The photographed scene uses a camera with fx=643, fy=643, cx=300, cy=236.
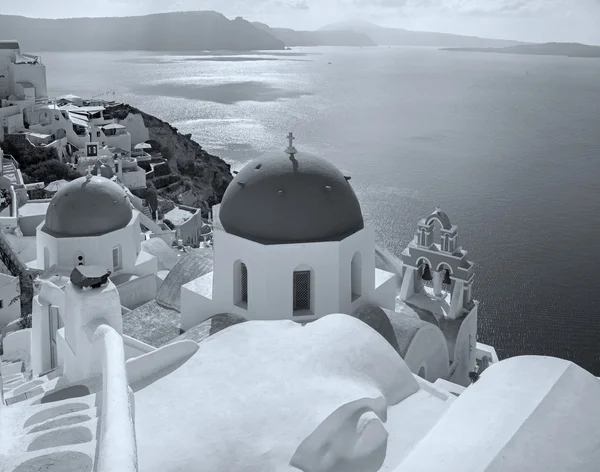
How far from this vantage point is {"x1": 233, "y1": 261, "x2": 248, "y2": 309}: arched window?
1216 centimetres

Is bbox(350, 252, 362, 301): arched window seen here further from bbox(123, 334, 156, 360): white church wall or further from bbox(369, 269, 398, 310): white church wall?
bbox(123, 334, 156, 360): white church wall

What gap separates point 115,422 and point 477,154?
53.6 m

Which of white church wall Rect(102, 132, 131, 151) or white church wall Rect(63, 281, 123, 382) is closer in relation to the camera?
white church wall Rect(63, 281, 123, 382)

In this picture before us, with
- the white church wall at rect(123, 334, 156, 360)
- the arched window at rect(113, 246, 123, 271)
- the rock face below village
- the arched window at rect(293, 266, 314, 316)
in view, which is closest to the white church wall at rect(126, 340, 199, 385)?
the white church wall at rect(123, 334, 156, 360)

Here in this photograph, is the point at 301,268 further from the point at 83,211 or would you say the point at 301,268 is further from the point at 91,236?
the point at 83,211

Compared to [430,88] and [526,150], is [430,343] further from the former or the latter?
[430,88]

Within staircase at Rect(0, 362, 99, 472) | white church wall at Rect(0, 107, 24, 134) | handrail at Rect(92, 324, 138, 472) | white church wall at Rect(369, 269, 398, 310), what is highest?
white church wall at Rect(0, 107, 24, 134)

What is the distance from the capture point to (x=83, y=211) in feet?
52.8

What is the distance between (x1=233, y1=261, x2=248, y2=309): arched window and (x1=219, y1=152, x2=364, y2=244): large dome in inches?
26.7

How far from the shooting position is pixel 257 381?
7887 mm

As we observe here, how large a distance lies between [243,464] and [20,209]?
23824mm

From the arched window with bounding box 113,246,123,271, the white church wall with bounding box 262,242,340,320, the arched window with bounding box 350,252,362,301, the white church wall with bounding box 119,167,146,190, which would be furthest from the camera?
the white church wall with bounding box 119,167,146,190

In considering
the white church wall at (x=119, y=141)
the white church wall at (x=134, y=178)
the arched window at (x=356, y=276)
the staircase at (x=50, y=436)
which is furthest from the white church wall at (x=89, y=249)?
the white church wall at (x=119, y=141)

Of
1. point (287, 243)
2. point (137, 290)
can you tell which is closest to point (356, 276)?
point (287, 243)
